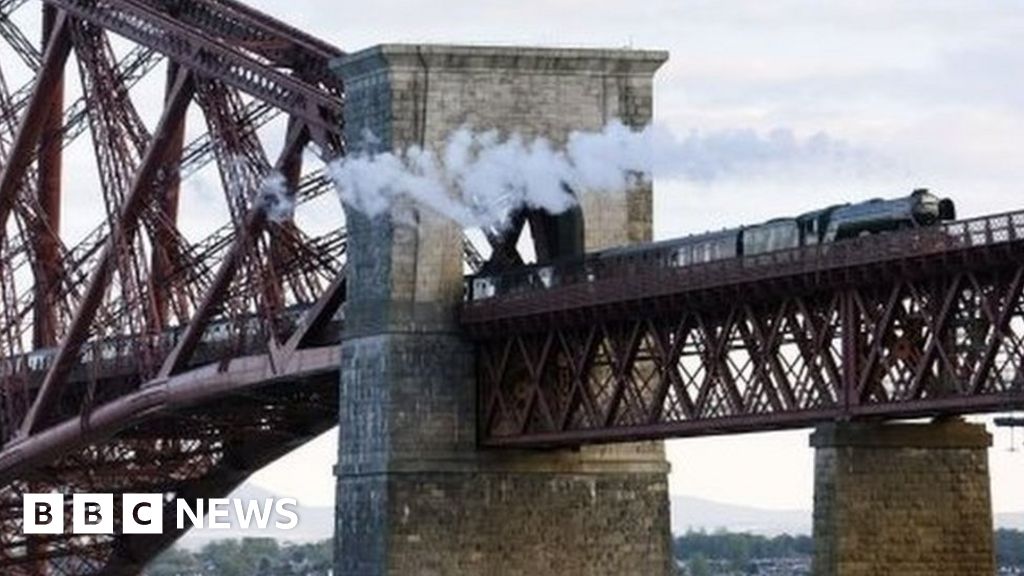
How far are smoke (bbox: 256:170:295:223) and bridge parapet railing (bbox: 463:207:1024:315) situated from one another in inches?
363

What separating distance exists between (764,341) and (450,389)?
15284 mm

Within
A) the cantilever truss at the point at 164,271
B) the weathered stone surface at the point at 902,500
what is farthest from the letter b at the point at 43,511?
the weathered stone surface at the point at 902,500

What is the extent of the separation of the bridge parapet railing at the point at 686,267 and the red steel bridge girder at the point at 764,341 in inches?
2.6

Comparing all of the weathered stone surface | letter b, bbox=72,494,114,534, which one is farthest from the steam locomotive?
letter b, bbox=72,494,114,534

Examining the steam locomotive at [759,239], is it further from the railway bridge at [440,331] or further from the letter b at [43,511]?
the letter b at [43,511]

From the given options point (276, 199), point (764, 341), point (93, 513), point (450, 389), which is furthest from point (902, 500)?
point (93, 513)

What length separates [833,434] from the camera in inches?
4360

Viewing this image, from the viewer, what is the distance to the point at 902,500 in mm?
111125

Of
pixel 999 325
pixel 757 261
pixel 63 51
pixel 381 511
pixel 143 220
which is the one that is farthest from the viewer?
pixel 63 51

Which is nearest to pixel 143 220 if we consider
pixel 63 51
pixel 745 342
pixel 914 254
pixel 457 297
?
pixel 63 51

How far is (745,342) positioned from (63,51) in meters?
48.5

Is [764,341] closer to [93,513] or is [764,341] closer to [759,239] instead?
[759,239]

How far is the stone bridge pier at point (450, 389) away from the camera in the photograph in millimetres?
130750

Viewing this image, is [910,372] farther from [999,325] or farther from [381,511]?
[381,511]
